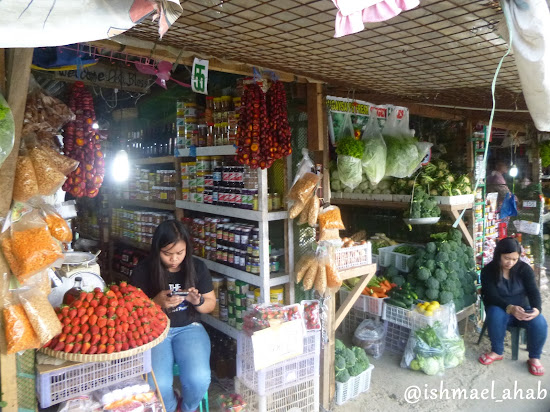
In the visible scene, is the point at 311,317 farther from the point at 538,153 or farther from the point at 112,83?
the point at 538,153

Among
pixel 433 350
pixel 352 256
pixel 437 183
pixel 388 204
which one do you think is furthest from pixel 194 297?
pixel 437 183

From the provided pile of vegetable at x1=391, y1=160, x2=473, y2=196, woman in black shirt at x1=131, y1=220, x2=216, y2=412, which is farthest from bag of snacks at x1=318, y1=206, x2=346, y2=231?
pile of vegetable at x1=391, y1=160, x2=473, y2=196

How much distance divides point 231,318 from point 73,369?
5.93 feet

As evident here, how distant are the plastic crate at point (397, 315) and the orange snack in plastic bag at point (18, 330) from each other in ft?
11.8

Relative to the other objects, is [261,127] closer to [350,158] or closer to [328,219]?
[328,219]

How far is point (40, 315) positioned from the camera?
6.04 feet

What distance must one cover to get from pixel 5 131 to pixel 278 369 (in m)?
2.15

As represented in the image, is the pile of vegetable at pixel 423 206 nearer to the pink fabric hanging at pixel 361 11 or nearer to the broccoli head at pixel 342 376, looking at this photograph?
the broccoli head at pixel 342 376

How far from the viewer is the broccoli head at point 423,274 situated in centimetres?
452

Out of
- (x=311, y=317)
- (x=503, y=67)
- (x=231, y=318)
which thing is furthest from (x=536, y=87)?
(x=231, y=318)

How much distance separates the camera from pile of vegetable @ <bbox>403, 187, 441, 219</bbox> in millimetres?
4488

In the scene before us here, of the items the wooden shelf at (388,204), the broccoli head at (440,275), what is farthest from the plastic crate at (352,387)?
the wooden shelf at (388,204)

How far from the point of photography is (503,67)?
2.84 meters

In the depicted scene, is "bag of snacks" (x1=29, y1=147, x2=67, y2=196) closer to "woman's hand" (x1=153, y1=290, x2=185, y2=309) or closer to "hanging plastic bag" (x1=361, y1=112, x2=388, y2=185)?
"woman's hand" (x1=153, y1=290, x2=185, y2=309)
